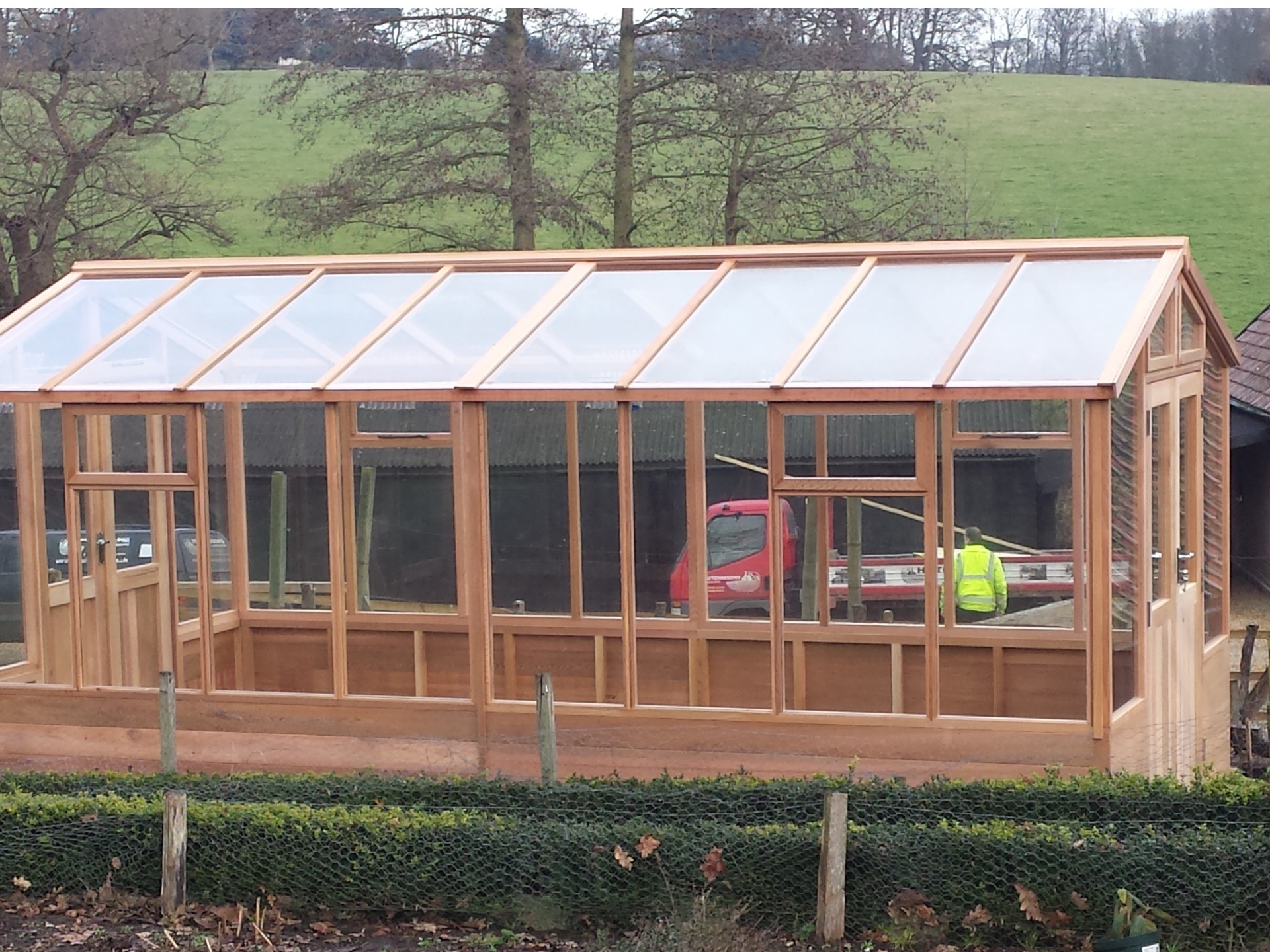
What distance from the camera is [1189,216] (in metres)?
38.1

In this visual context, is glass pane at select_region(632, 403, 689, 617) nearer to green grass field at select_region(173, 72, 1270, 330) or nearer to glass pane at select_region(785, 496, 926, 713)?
glass pane at select_region(785, 496, 926, 713)

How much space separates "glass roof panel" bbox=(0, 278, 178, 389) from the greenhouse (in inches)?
1.3

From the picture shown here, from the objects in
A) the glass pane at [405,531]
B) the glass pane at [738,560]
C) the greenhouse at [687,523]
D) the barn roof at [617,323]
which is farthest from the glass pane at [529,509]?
the barn roof at [617,323]

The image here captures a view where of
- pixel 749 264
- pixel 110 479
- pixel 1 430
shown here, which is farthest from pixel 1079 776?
pixel 1 430

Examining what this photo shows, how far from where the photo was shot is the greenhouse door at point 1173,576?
9.35 m

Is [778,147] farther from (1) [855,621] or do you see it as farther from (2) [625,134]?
(1) [855,621]

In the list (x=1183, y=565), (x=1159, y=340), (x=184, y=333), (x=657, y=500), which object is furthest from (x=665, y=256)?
(x=657, y=500)

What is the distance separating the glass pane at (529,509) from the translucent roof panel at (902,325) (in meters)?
3.26

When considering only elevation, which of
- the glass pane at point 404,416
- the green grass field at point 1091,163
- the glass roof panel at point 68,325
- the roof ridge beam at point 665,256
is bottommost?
the glass pane at point 404,416

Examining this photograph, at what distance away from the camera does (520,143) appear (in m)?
21.1

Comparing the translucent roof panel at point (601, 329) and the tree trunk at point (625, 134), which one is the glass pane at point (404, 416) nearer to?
the translucent roof panel at point (601, 329)

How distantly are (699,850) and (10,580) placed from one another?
21.6 ft

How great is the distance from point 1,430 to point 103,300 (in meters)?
2.46

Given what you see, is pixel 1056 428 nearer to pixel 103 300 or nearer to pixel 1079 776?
pixel 1079 776
